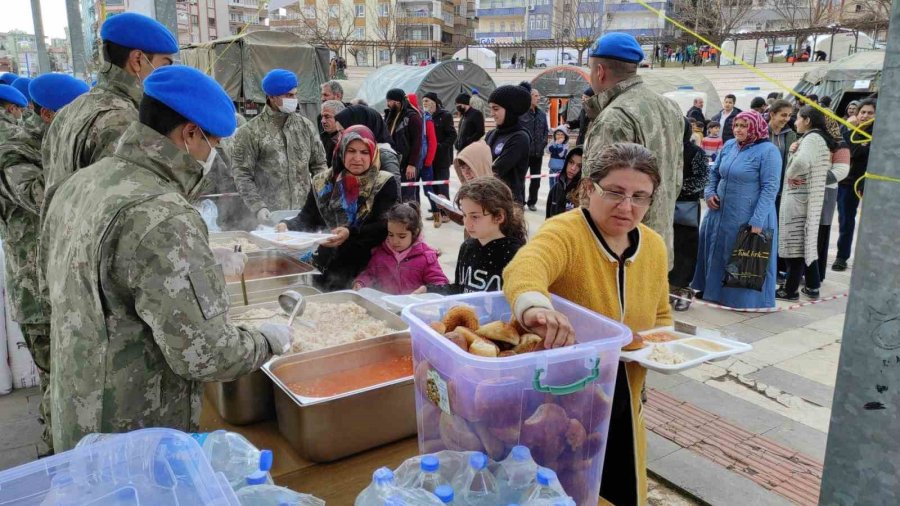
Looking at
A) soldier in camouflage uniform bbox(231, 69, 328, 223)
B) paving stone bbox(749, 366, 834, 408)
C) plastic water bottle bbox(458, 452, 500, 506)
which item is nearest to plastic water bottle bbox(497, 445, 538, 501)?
plastic water bottle bbox(458, 452, 500, 506)

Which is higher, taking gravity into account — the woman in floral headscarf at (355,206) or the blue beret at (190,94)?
the blue beret at (190,94)

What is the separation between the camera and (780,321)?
486 centimetres

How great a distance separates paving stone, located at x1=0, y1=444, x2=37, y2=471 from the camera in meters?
2.92

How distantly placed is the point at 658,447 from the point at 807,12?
43025 millimetres

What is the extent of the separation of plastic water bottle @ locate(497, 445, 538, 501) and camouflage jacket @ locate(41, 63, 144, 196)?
2.16m

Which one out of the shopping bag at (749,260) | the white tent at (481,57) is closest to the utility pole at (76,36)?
the shopping bag at (749,260)

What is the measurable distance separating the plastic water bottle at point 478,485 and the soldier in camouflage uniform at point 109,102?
6.96 feet

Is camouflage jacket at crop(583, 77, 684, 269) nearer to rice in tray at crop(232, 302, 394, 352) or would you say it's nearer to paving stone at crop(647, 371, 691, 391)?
paving stone at crop(647, 371, 691, 391)

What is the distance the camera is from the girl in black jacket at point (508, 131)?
4977 millimetres

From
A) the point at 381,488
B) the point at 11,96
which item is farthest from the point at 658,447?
the point at 11,96

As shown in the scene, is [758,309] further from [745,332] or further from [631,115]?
[631,115]

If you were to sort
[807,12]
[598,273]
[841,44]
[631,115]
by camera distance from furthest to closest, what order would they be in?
[807,12]
[841,44]
[631,115]
[598,273]

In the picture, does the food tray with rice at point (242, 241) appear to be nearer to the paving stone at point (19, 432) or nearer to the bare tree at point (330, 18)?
the paving stone at point (19, 432)

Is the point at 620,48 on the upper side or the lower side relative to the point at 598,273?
upper
